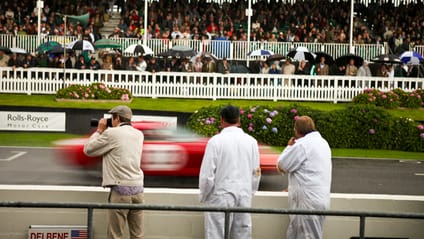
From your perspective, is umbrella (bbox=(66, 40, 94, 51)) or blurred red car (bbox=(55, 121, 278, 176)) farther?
umbrella (bbox=(66, 40, 94, 51))

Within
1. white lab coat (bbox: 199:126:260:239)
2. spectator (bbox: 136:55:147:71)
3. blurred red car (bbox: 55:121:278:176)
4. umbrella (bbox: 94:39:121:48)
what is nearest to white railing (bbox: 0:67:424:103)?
spectator (bbox: 136:55:147:71)

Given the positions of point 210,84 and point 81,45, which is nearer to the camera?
point 210,84

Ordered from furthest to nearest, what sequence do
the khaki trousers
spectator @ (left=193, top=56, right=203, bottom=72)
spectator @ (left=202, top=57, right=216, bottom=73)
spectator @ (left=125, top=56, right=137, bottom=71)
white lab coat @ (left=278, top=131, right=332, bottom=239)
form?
spectator @ (left=193, top=56, right=203, bottom=72)
spectator @ (left=202, top=57, right=216, bottom=73)
spectator @ (left=125, top=56, right=137, bottom=71)
white lab coat @ (left=278, top=131, right=332, bottom=239)
the khaki trousers

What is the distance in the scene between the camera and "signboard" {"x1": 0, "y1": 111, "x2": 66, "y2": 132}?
25.5 m

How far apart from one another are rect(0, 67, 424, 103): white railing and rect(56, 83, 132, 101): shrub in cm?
223

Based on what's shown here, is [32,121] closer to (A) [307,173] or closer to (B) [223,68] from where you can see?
(B) [223,68]

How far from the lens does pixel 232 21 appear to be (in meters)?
44.0

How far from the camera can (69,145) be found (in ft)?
55.3

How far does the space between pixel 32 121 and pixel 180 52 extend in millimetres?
12533

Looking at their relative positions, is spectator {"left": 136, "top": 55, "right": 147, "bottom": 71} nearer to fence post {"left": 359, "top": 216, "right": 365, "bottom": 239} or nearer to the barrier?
the barrier

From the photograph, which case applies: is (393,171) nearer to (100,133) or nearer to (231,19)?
(100,133)

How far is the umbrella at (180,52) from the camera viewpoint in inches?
1459

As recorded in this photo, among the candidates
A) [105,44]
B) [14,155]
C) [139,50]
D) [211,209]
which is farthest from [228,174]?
[105,44]

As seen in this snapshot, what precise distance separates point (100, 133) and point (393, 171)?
12205 mm
